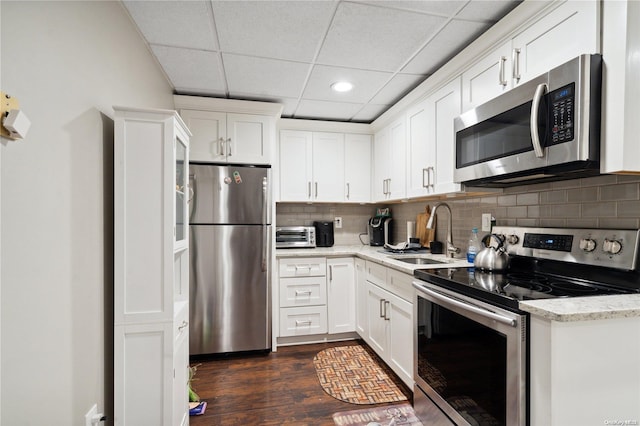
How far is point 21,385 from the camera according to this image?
93 cm

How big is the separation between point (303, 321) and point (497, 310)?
211 centimetres

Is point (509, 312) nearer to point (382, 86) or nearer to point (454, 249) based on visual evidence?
point (454, 249)

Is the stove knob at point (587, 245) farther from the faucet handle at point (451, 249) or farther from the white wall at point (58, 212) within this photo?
the white wall at point (58, 212)

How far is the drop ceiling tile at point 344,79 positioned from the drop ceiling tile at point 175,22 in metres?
0.80

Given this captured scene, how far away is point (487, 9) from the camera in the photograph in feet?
5.46

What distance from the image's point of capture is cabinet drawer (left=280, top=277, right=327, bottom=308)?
3020 millimetres

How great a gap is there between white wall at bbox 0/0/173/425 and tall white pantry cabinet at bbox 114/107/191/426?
0.28 feet

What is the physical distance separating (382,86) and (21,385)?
2.72 m

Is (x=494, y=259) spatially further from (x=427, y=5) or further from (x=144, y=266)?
(x=144, y=266)

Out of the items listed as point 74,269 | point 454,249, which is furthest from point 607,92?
point 74,269

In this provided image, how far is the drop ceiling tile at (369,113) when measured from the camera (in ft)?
10.2

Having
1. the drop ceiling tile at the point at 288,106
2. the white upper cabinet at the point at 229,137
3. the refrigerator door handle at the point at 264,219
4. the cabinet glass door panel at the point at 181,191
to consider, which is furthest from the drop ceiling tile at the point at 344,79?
the cabinet glass door panel at the point at 181,191

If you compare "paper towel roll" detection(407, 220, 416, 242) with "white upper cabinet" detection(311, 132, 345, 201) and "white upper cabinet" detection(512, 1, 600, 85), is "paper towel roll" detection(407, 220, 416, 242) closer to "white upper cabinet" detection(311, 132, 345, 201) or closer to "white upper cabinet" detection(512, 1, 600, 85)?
"white upper cabinet" detection(311, 132, 345, 201)

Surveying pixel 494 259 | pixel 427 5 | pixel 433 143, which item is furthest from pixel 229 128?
pixel 494 259
